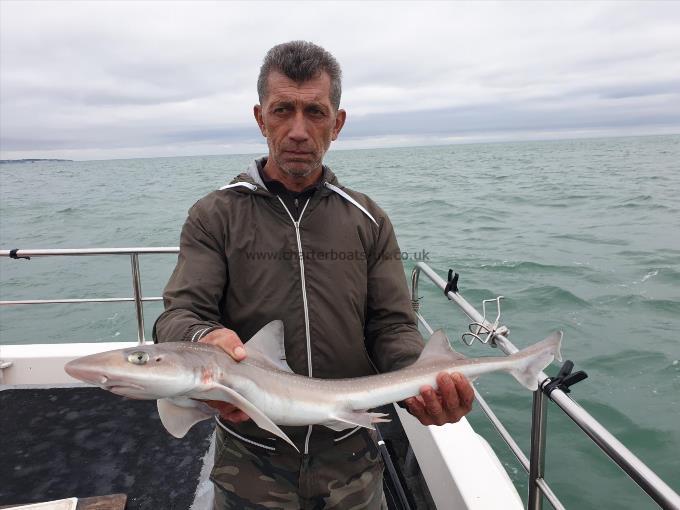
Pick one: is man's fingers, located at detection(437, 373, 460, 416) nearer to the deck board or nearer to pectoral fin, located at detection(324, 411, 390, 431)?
pectoral fin, located at detection(324, 411, 390, 431)

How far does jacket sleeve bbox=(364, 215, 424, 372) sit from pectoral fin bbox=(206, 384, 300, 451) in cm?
88

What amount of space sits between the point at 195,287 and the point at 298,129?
0.94 metres

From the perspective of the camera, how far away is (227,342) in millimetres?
1980

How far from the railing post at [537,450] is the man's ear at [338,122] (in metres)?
1.70

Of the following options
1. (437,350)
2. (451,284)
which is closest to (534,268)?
(451,284)

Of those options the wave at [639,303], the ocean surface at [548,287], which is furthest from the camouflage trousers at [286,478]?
the wave at [639,303]

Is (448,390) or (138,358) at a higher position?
(138,358)

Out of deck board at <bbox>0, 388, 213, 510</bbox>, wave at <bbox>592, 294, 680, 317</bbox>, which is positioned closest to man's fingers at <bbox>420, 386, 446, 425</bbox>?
deck board at <bbox>0, 388, 213, 510</bbox>

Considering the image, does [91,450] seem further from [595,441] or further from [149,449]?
[595,441]

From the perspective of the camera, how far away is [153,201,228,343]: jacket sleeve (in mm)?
2086

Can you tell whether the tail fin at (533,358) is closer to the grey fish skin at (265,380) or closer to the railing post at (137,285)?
the grey fish skin at (265,380)

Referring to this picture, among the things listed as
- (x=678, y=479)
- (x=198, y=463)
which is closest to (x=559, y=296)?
(x=678, y=479)

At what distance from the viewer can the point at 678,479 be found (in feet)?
18.7

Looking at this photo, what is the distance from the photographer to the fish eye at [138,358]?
173 centimetres
